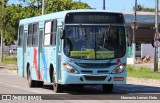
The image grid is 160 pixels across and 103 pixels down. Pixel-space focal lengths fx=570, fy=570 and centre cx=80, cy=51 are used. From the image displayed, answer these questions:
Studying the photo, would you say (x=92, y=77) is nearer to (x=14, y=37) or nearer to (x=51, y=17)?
(x=51, y=17)

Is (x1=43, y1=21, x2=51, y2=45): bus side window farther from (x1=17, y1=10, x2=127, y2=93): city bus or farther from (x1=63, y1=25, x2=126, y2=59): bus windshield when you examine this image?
(x1=63, y1=25, x2=126, y2=59): bus windshield

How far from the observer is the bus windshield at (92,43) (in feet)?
64.4

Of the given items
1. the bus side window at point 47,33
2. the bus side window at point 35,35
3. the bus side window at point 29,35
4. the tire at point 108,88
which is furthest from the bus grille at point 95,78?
the bus side window at point 29,35

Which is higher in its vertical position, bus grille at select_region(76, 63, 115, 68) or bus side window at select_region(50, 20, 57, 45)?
bus side window at select_region(50, 20, 57, 45)

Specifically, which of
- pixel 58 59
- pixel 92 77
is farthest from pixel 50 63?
pixel 92 77

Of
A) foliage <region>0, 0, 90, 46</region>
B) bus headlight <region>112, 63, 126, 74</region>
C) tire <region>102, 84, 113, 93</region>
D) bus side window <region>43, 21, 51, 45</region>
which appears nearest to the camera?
bus headlight <region>112, 63, 126, 74</region>

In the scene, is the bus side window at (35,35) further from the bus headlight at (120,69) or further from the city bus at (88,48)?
the bus headlight at (120,69)

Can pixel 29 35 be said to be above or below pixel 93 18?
below

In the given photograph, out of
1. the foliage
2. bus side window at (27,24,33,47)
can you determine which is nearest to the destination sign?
bus side window at (27,24,33,47)

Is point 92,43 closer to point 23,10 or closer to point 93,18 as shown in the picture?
point 93,18

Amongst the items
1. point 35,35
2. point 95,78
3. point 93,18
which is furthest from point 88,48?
point 35,35

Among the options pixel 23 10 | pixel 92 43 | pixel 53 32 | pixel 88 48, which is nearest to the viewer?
pixel 88 48

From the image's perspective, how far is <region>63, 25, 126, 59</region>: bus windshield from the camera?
64.4 ft

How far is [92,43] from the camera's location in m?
19.8
